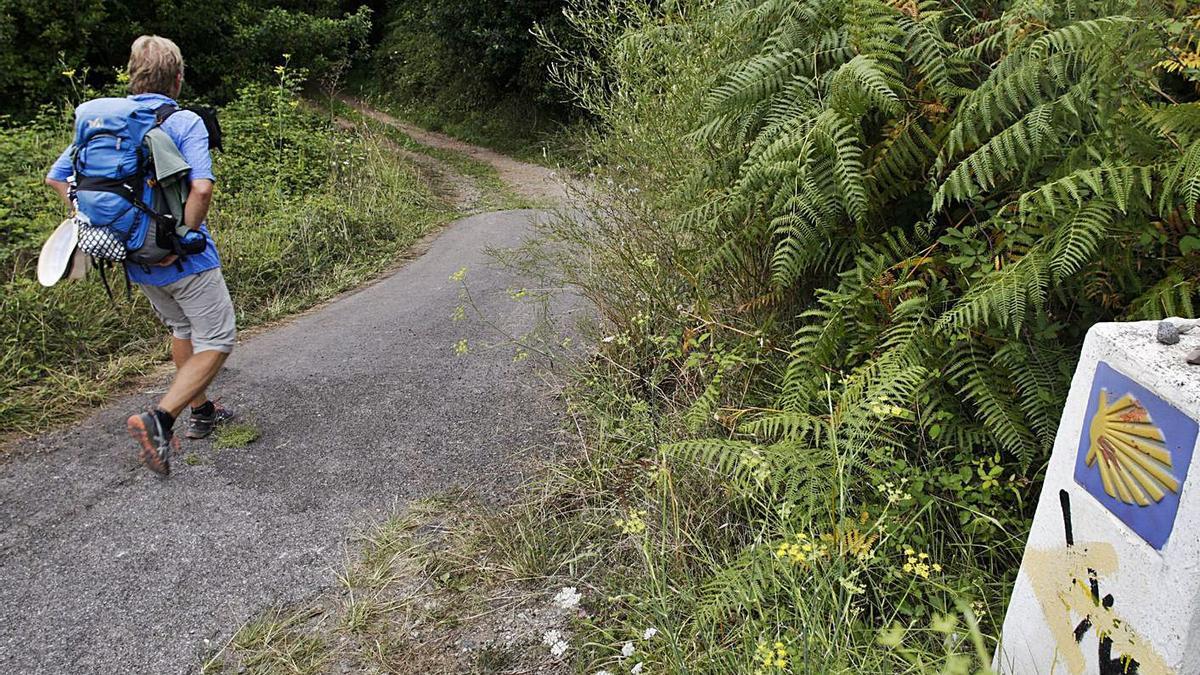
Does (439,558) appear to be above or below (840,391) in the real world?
below

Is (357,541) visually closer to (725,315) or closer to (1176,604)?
(725,315)

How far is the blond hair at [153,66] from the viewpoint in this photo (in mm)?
3711

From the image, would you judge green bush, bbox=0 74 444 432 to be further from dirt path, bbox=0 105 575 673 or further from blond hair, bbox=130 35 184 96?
blond hair, bbox=130 35 184 96

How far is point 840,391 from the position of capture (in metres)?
2.84

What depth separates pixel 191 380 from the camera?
389 centimetres

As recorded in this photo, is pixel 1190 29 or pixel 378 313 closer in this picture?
pixel 1190 29

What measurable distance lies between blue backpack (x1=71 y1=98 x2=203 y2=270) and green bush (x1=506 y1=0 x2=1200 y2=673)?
2341 mm

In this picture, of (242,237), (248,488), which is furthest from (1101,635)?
(242,237)

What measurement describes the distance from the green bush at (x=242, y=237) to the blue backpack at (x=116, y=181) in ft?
5.15

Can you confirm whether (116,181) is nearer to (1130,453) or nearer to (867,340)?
(867,340)

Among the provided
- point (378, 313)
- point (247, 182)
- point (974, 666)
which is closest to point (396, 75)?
point (247, 182)

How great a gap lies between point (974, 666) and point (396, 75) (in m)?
25.5

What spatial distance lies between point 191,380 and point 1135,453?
3.95 meters

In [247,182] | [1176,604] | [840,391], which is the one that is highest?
[1176,604]
